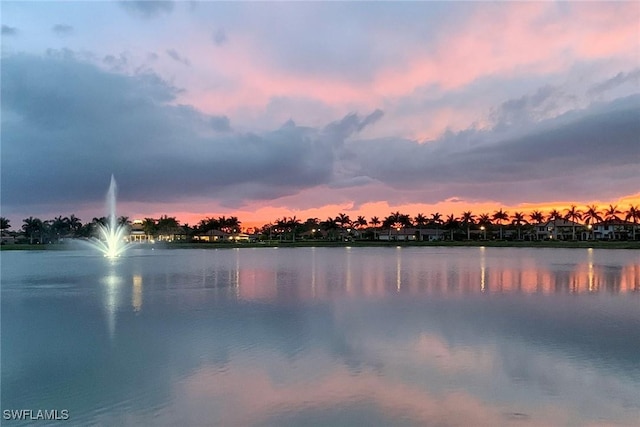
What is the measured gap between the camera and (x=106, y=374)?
11219 millimetres

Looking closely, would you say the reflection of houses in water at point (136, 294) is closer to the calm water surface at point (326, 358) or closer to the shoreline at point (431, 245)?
the calm water surface at point (326, 358)

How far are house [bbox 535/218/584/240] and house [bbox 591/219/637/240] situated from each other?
3.96m

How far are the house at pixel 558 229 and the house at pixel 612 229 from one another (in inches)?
156

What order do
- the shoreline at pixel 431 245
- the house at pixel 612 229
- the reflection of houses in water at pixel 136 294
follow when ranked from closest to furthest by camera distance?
the reflection of houses in water at pixel 136 294
the shoreline at pixel 431 245
the house at pixel 612 229

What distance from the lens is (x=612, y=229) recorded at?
133 metres

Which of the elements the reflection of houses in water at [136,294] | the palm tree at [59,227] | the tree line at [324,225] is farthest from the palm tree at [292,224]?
the reflection of houses in water at [136,294]

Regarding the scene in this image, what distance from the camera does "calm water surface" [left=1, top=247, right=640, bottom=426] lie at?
9.09m

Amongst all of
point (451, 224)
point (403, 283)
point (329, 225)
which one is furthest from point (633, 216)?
point (403, 283)

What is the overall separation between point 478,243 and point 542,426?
107637mm

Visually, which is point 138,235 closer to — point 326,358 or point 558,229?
point 558,229

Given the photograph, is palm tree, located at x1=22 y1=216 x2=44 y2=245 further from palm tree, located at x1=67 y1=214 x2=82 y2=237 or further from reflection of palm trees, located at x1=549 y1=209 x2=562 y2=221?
reflection of palm trees, located at x1=549 y1=209 x2=562 y2=221

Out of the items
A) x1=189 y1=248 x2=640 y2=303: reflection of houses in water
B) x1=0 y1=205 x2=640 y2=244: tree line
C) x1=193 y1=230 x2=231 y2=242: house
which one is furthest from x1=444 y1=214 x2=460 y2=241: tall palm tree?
x1=189 y1=248 x2=640 y2=303: reflection of houses in water

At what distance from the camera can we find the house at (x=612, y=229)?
424 ft

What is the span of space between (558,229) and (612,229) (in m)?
13.0
